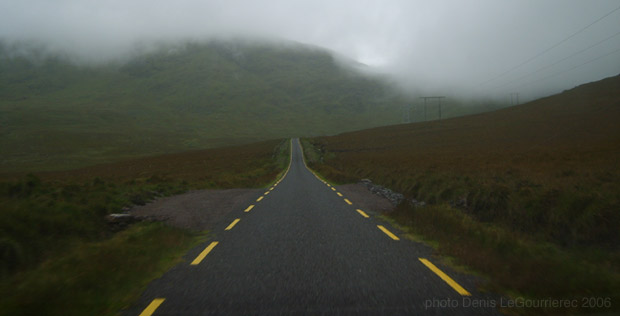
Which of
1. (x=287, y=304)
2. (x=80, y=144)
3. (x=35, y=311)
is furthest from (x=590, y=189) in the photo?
(x=80, y=144)

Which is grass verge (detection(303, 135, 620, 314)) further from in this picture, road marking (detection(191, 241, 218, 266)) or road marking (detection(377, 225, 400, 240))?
road marking (detection(191, 241, 218, 266))

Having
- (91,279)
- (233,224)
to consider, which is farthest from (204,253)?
(233,224)

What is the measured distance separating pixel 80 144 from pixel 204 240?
12671 cm

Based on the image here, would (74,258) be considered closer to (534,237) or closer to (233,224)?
(233,224)

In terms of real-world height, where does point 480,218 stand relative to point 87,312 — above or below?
below

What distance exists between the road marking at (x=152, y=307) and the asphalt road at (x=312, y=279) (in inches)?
0.5

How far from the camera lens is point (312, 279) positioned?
5.64 metres

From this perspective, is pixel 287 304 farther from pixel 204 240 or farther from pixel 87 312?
pixel 204 240

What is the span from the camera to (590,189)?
977 cm

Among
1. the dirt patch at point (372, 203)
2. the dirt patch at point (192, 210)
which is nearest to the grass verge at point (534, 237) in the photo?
the dirt patch at point (372, 203)

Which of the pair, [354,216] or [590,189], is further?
[354,216]

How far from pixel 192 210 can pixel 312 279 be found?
30.2 feet

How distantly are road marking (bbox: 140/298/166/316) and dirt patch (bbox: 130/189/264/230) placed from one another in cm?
554

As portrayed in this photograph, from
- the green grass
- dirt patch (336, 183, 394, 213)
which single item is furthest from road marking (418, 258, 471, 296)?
dirt patch (336, 183, 394, 213)
